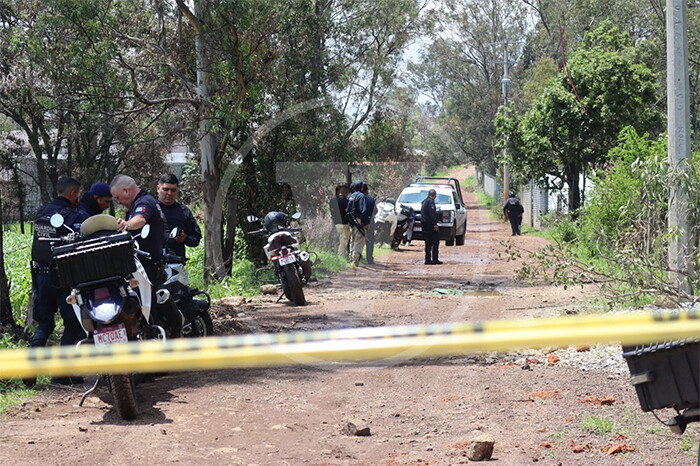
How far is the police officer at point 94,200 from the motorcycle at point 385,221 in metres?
16.6

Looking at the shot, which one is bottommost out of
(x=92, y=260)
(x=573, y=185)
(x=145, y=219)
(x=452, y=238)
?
(x=452, y=238)

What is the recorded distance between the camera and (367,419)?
6.18m

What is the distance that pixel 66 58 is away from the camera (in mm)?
13406

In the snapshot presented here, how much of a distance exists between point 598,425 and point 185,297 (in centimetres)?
388

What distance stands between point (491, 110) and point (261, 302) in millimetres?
42457

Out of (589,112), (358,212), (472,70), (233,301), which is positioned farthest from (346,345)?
(472,70)

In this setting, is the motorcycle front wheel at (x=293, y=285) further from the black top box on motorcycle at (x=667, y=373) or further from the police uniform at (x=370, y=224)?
the black top box on motorcycle at (x=667, y=373)

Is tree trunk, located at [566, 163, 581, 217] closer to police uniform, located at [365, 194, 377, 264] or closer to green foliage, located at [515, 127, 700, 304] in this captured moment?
police uniform, located at [365, 194, 377, 264]

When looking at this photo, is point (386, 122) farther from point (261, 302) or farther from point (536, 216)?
point (261, 302)

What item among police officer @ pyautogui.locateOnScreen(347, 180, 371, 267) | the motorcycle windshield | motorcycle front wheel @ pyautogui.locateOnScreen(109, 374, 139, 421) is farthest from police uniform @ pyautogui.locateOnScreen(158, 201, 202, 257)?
police officer @ pyautogui.locateOnScreen(347, 180, 371, 267)

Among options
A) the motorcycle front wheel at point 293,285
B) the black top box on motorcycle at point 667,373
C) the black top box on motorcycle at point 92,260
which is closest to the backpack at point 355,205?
the motorcycle front wheel at point 293,285

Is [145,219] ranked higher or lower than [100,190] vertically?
lower

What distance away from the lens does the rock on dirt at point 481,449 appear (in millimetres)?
4977

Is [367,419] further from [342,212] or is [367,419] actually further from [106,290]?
[342,212]
